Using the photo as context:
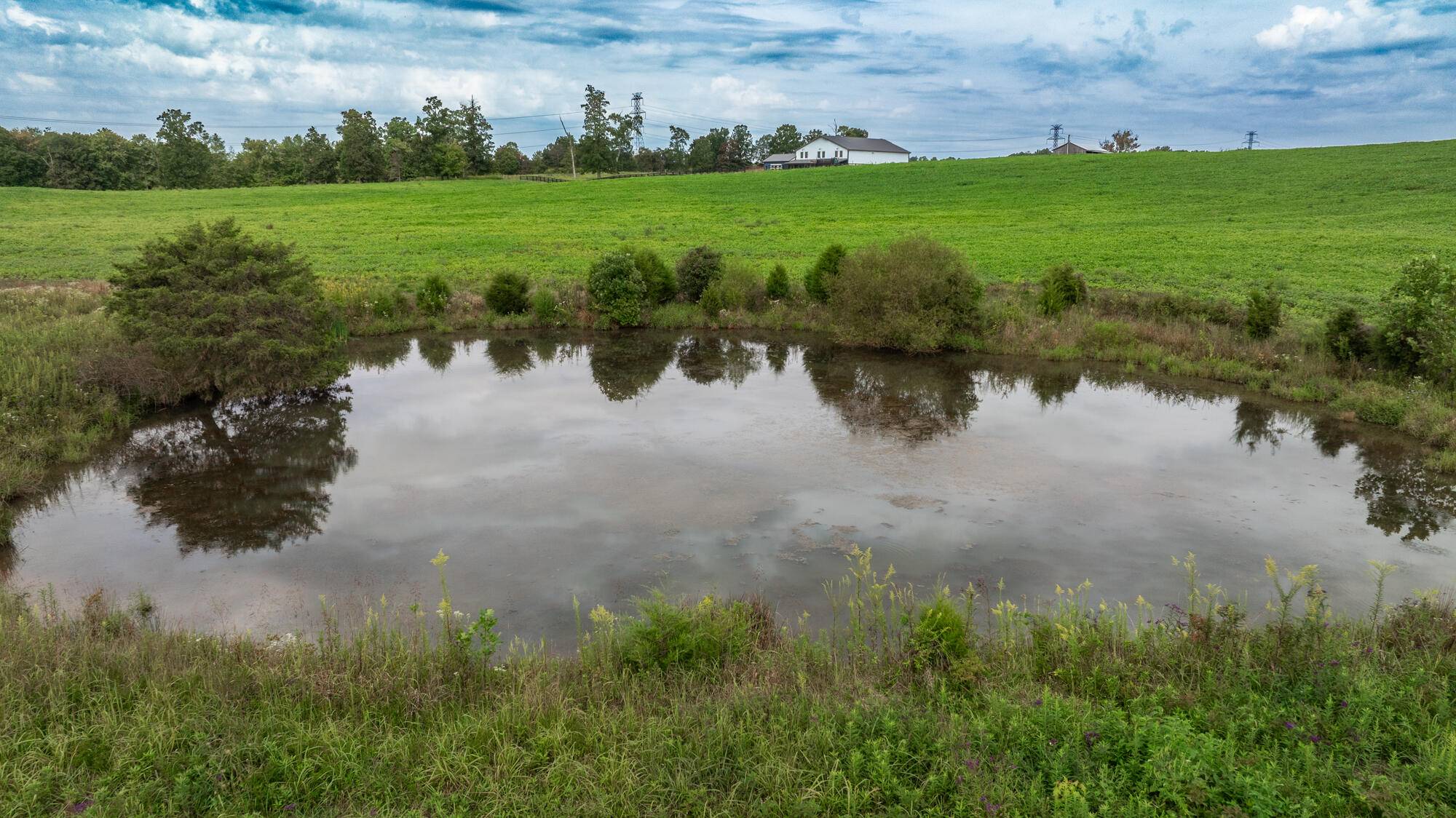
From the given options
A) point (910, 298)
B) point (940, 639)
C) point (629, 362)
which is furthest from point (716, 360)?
point (940, 639)

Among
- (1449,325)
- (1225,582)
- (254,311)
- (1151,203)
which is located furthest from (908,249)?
(1151,203)

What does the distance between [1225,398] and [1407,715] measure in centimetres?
1212

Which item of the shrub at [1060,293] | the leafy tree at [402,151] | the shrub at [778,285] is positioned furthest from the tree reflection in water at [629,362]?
the leafy tree at [402,151]

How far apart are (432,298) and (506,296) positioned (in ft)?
7.19

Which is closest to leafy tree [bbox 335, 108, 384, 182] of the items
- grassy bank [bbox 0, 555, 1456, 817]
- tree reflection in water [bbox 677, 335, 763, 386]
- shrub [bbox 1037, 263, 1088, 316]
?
tree reflection in water [bbox 677, 335, 763, 386]

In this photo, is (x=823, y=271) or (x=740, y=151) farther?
(x=740, y=151)

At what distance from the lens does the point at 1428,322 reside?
14.1 m

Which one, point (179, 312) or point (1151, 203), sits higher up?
point (1151, 203)

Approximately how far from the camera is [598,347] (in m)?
21.3

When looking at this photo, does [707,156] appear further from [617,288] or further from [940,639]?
[940,639]

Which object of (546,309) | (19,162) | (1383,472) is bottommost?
(1383,472)

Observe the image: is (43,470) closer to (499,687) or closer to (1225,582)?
(499,687)

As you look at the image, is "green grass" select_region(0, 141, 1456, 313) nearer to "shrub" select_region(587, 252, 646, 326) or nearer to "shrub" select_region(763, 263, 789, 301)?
"shrub" select_region(763, 263, 789, 301)

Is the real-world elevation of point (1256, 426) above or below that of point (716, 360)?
below
